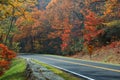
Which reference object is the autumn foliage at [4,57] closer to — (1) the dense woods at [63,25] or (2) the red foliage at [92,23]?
(1) the dense woods at [63,25]

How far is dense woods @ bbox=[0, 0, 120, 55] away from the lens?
3394 centimetres

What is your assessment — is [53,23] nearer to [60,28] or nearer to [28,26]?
[60,28]

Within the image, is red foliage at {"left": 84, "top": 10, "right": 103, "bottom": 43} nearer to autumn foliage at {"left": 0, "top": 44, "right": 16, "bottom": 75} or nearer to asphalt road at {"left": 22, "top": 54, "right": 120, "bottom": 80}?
autumn foliage at {"left": 0, "top": 44, "right": 16, "bottom": 75}

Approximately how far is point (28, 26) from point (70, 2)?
58.1 feet

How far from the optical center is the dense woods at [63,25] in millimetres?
33938

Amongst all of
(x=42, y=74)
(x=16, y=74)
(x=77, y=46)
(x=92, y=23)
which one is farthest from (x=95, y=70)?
(x=77, y=46)

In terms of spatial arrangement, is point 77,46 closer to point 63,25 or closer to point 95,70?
point 63,25

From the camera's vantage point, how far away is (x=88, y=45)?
134ft

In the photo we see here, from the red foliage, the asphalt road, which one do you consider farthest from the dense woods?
the asphalt road

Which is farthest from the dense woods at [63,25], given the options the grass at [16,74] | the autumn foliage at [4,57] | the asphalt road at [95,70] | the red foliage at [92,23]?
the asphalt road at [95,70]

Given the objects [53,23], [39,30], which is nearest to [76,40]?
[53,23]

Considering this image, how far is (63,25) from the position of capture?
167ft

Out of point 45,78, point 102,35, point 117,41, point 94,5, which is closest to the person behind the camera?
point 45,78

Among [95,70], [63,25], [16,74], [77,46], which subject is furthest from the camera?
[63,25]
